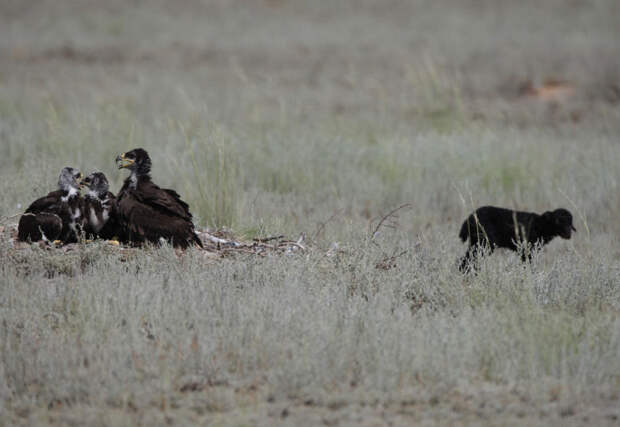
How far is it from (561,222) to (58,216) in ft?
16.4

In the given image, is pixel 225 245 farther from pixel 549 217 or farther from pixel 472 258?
pixel 549 217

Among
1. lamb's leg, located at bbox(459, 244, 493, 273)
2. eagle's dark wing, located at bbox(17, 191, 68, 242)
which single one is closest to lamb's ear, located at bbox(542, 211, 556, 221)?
lamb's leg, located at bbox(459, 244, 493, 273)

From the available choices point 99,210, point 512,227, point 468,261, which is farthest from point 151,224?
point 512,227

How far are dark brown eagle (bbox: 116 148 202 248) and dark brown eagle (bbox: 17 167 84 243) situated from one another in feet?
1.35

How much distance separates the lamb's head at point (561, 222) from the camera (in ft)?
25.0

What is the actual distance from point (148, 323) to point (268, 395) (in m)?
1.26

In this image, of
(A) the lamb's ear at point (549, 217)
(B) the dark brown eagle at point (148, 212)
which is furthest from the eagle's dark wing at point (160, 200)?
(A) the lamb's ear at point (549, 217)

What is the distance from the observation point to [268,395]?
4926 millimetres

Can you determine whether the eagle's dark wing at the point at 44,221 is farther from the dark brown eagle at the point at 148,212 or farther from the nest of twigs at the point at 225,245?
Result: the dark brown eagle at the point at 148,212

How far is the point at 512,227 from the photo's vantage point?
7777 millimetres

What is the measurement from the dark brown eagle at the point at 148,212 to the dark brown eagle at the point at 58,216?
0.41 metres

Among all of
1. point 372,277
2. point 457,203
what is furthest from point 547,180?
point 372,277

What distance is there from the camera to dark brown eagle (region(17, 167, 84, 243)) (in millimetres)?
6855

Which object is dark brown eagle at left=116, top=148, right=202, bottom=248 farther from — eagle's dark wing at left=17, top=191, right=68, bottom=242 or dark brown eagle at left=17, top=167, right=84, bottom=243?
eagle's dark wing at left=17, top=191, right=68, bottom=242
